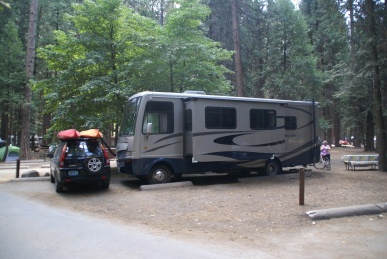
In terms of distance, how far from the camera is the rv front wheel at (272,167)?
14607mm

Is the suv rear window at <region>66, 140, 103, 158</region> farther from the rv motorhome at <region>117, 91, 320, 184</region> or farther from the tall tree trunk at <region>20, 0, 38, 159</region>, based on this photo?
the tall tree trunk at <region>20, 0, 38, 159</region>

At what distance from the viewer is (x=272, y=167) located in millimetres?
14797

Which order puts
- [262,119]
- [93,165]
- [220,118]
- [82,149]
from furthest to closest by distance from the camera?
[262,119]
[220,118]
[82,149]
[93,165]

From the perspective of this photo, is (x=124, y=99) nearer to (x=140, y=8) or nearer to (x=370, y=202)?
(x=370, y=202)

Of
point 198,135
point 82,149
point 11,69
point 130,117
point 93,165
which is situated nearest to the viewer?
point 93,165

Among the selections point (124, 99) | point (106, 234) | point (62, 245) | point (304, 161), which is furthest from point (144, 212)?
point (304, 161)

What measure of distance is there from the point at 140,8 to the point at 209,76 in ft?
70.2

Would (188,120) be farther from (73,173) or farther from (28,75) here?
(28,75)

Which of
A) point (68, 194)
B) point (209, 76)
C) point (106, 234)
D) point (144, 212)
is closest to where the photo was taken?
point (106, 234)

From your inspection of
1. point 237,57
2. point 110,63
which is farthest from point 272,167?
point 237,57

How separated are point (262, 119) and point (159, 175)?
4825 millimetres

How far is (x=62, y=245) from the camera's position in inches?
238

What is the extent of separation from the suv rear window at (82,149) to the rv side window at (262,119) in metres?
5.99

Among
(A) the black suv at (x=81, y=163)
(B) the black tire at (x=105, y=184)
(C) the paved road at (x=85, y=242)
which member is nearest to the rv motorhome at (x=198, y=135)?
(B) the black tire at (x=105, y=184)
